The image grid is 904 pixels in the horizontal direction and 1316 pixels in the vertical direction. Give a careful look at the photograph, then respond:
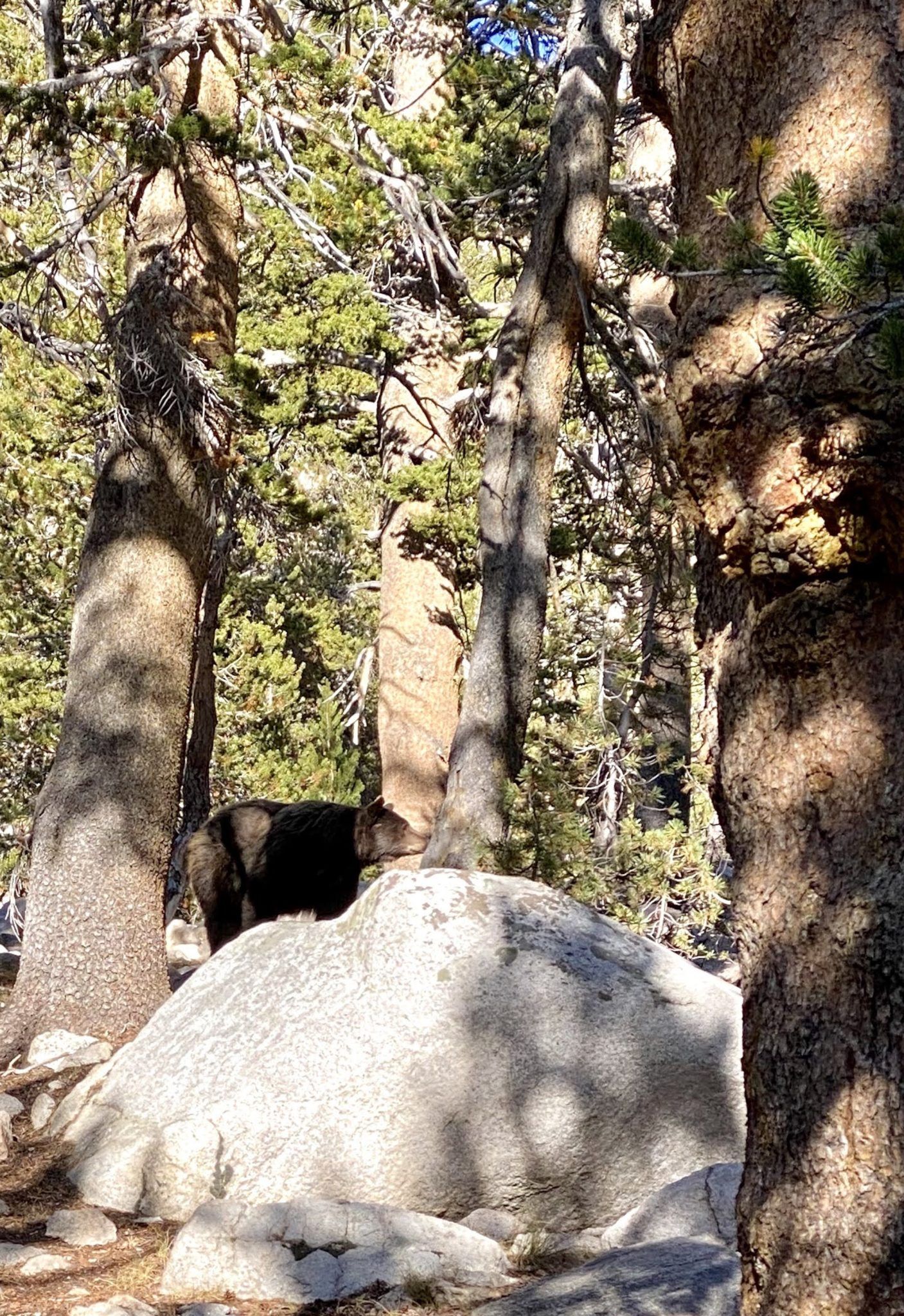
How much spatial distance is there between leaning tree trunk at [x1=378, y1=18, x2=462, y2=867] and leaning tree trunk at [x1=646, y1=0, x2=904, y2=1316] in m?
6.92

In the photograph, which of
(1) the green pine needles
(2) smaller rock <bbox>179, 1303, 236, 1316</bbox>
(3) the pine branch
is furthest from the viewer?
(3) the pine branch

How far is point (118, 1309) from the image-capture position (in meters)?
4.14

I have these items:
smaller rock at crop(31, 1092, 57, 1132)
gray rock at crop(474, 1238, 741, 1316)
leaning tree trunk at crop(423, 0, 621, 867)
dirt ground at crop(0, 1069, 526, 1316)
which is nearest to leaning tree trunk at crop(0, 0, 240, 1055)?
smaller rock at crop(31, 1092, 57, 1132)

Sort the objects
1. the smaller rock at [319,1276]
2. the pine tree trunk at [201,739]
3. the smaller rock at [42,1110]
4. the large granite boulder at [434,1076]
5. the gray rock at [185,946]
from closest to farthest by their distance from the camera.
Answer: the smaller rock at [319,1276] < the large granite boulder at [434,1076] < the smaller rock at [42,1110] < the gray rock at [185,946] < the pine tree trunk at [201,739]

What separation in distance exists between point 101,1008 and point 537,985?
9.24ft

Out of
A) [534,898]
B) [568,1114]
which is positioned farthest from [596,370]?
[568,1114]

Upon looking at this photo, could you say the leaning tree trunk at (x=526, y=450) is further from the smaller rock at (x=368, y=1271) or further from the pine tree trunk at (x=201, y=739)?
the pine tree trunk at (x=201, y=739)

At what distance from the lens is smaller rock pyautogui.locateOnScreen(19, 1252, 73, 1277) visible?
457 cm

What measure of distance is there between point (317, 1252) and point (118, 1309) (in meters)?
0.68

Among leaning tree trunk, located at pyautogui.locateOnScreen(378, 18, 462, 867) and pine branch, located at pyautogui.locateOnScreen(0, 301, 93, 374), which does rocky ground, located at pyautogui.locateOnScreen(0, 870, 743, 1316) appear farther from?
pine branch, located at pyautogui.locateOnScreen(0, 301, 93, 374)

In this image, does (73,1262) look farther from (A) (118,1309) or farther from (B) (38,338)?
(B) (38,338)

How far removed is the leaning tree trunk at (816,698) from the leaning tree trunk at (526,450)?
14.8 ft

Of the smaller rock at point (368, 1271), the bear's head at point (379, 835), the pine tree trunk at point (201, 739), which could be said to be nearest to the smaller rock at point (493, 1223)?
the smaller rock at point (368, 1271)

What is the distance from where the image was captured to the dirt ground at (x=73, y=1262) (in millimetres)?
4262
